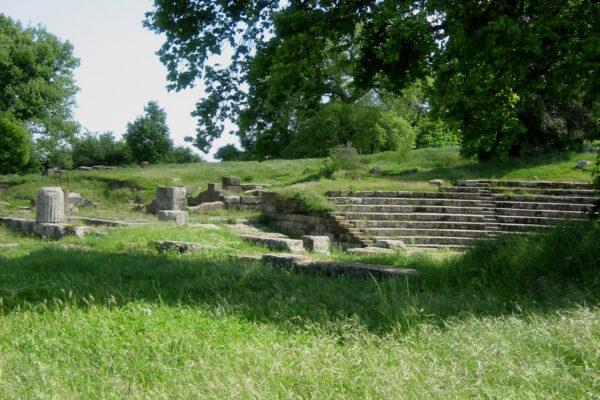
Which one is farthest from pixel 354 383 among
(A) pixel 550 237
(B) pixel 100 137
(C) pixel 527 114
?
(B) pixel 100 137

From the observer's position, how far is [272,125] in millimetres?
10805

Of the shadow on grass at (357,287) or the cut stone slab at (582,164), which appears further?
the cut stone slab at (582,164)

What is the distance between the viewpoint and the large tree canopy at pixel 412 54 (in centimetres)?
789


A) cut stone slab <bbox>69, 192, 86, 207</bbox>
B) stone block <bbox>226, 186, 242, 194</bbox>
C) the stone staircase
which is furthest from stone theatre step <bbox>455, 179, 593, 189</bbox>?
cut stone slab <bbox>69, 192, 86, 207</bbox>

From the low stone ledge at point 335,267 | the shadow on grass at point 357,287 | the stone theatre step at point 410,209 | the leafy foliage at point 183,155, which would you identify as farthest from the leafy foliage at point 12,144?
the low stone ledge at point 335,267

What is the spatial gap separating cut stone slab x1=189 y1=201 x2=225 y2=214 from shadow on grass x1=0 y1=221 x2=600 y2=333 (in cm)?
1342

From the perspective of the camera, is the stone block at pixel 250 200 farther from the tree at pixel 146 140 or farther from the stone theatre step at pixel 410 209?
the tree at pixel 146 140

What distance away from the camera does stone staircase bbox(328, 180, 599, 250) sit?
17.3 metres

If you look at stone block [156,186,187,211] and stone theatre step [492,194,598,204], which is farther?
stone theatre step [492,194,598,204]

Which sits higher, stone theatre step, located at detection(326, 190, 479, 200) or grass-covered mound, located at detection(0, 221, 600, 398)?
stone theatre step, located at detection(326, 190, 479, 200)

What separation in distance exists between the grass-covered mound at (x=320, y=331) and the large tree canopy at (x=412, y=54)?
213cm

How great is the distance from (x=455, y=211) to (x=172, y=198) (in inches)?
381

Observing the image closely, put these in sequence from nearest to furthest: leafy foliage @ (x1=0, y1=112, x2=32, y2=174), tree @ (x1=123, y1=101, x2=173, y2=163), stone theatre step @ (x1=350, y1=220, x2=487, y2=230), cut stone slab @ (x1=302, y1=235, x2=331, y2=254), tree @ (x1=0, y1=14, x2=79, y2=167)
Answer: cut stone slab @ (x1=302, y1=235, x2=331, y2=254) < stone theatre step @ (x1=350, y1=220, x2=487, y2=230) < leafy foliage @ (x1=0, y1=112, x2=32, y2=174) < tree @ (x1=0, y1=14, x2=79, y2=167) < tree @ (x1=123, y1=101, x2=173, y2=163)

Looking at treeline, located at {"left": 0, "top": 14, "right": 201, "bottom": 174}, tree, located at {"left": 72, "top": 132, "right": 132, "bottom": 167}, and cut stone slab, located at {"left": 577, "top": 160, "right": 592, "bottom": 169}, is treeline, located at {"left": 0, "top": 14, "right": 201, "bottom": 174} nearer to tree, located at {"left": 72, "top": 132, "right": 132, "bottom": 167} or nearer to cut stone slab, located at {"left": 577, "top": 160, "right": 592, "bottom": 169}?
tree, located at {"left": 72, "top": 132, "right": 132, "bottom": 167}
